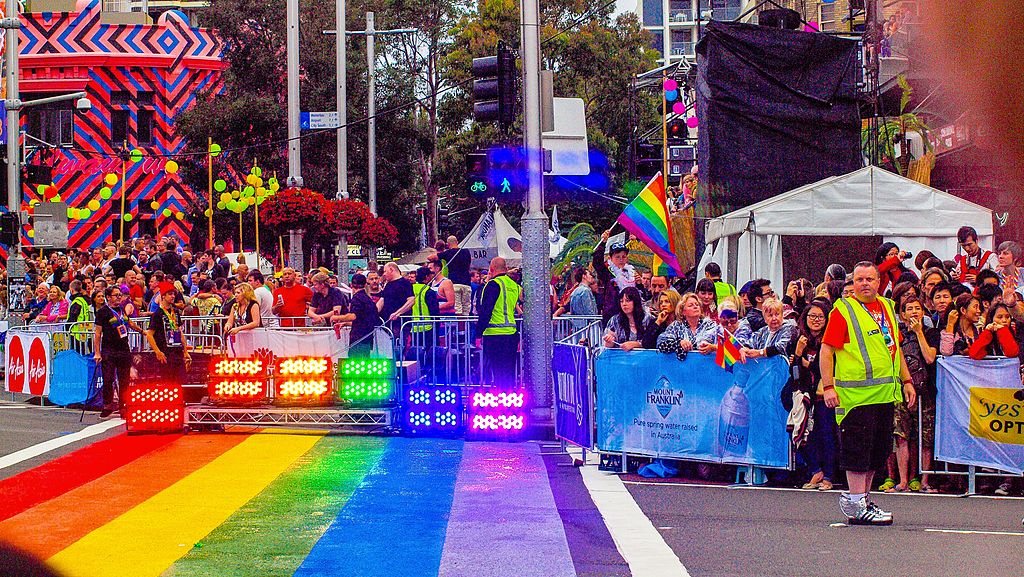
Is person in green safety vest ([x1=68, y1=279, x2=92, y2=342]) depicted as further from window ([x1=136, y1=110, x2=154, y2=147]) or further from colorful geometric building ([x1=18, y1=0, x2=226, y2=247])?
window ([x1=136, y1=110, x2=154, y2=147])

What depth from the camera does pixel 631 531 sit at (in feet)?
29.9

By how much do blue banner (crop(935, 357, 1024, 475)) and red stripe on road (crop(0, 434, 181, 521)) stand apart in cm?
716

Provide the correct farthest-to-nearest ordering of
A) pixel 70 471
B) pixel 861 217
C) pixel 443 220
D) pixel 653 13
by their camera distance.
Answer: pixel 653 13
pixel 443 220
pixel 861 217
pixel 70 471

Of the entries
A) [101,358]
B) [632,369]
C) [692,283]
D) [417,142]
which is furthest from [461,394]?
[417,142]

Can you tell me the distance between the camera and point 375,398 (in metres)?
15.2

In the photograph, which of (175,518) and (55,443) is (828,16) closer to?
(55,443)

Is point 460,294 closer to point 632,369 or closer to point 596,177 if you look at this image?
point 632,369

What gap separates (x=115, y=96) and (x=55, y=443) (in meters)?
44.3

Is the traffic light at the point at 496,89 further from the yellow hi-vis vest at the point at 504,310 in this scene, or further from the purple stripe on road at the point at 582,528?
the purple stripe on road at the point at 582,528

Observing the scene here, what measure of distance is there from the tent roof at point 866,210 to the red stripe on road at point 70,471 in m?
8.64

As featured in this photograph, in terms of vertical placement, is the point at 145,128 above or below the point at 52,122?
below

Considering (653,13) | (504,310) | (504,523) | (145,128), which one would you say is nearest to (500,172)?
(504,310)

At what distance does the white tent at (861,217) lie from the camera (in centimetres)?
1841

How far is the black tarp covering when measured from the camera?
22.2 m
